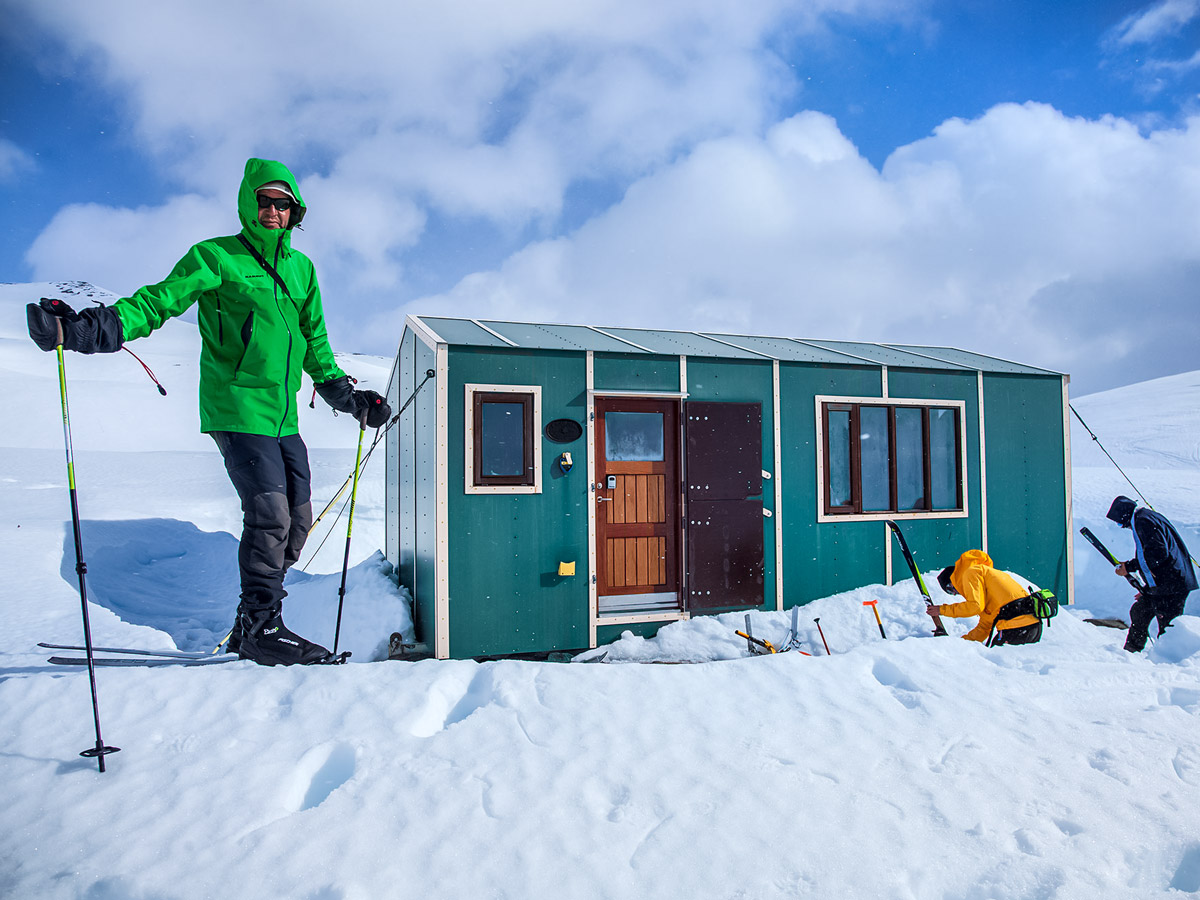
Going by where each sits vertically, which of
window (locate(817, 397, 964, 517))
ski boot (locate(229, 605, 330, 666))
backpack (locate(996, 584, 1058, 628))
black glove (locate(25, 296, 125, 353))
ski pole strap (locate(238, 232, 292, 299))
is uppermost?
ski pole strap (locate(238, 232, 292, 299))

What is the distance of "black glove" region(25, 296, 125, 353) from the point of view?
2180 millimetres

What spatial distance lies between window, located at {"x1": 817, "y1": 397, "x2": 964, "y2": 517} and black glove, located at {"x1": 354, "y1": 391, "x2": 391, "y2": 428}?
430cm

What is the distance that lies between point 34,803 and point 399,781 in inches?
42.4

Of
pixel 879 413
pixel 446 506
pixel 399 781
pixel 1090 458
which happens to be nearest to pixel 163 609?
pixel 446 506

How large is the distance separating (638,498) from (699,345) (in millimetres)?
1866

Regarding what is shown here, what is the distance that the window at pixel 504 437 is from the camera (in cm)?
511

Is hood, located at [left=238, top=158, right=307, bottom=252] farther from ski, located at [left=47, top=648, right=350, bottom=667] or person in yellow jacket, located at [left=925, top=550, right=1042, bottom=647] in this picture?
person in yellow jacket, located at [left=925, top=550, right=1042, bottom=647]

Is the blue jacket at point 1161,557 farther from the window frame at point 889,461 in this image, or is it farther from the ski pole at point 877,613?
the ski pole at point 877,613

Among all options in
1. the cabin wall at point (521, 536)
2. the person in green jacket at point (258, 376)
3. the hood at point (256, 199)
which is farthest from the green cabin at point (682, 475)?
the hood at point (256, 199)

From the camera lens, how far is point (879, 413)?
651 cm

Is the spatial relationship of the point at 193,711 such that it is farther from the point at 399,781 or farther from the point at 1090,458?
the point at 1090,458

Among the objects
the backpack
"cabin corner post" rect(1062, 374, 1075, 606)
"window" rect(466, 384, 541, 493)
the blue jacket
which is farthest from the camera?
"cabin corner post" rect(1062, 374, 1075, 606)

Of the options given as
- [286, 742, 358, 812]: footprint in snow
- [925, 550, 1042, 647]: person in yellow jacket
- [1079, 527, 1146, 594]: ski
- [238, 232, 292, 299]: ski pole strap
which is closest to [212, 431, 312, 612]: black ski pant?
[238, 232, 292, 299]: ski pole strap

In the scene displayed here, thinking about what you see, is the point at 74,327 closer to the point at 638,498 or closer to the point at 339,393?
the point at 339,393
